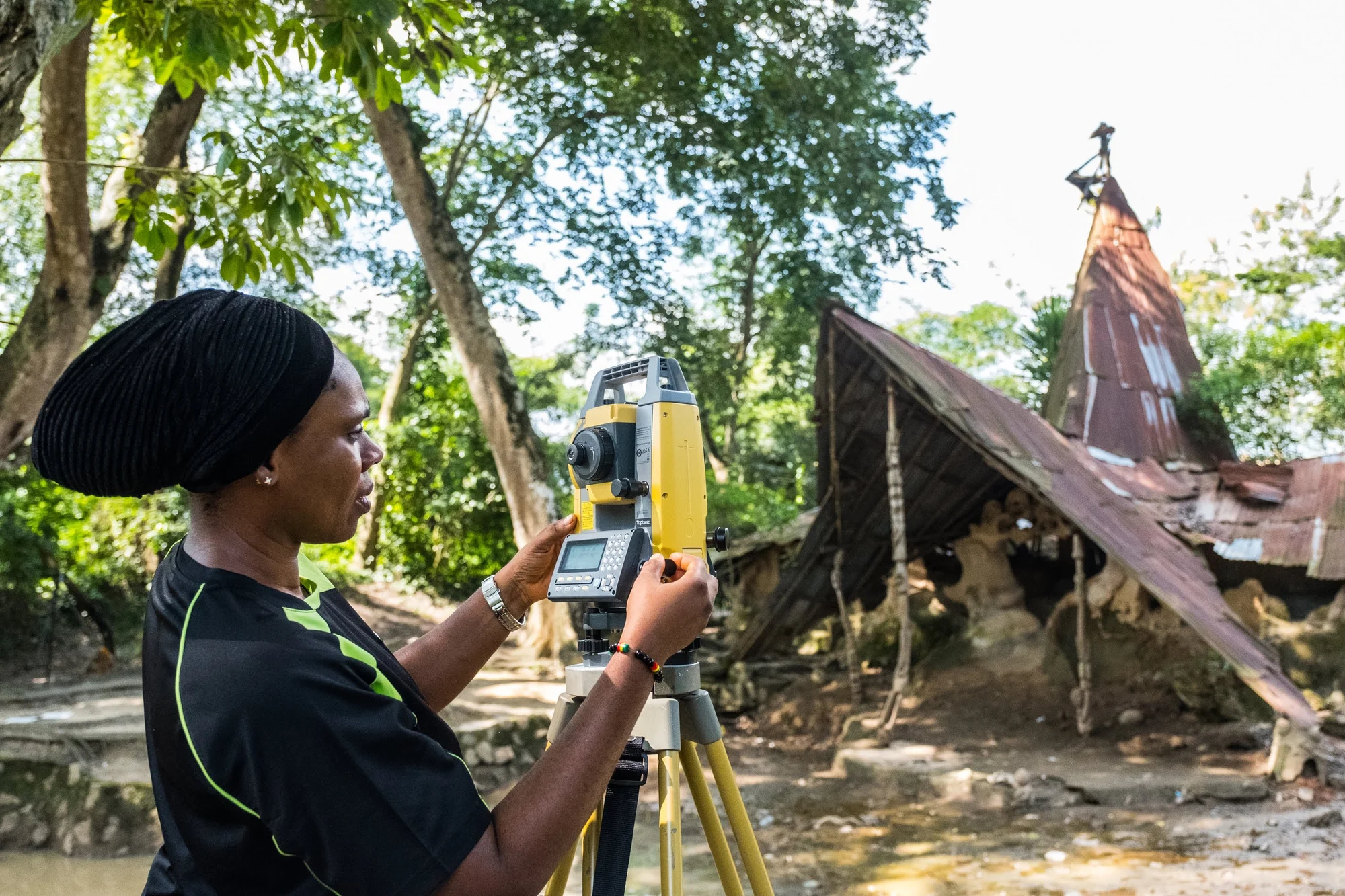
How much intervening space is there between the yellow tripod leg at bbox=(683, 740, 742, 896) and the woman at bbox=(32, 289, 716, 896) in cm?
62

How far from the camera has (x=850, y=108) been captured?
9.66 metres

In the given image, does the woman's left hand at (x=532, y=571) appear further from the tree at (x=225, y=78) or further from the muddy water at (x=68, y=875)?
the muddy water at (x=68, y=875)

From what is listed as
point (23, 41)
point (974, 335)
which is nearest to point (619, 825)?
point (23, 41)

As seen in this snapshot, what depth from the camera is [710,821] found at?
178cm

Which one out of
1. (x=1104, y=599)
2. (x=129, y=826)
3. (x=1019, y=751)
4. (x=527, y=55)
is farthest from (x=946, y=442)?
(x=129, y=826)

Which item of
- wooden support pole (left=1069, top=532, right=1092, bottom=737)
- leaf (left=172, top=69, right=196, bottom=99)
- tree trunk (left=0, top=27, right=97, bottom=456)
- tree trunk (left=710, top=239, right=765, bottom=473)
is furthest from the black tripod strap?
tree trunk (left=710, top=239, right=765, bottom=473)

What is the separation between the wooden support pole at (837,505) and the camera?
823 centimetres

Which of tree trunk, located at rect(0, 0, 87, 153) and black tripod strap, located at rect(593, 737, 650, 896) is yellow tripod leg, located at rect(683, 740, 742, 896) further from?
tree trunk, located at rect(0, 0, 87, 153)

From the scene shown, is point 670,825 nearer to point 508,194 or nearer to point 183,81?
point 183,81

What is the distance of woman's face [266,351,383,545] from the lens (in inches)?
44.9

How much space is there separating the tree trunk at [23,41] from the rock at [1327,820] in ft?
19.9

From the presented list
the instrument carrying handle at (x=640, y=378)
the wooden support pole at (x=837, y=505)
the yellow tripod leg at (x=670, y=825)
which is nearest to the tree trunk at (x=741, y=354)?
the wooden support pole at (x=837, y=505)

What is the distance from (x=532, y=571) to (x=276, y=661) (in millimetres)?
809

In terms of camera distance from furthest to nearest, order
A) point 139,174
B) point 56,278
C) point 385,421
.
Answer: point 385,421 → point 56,278 → point 139,174
